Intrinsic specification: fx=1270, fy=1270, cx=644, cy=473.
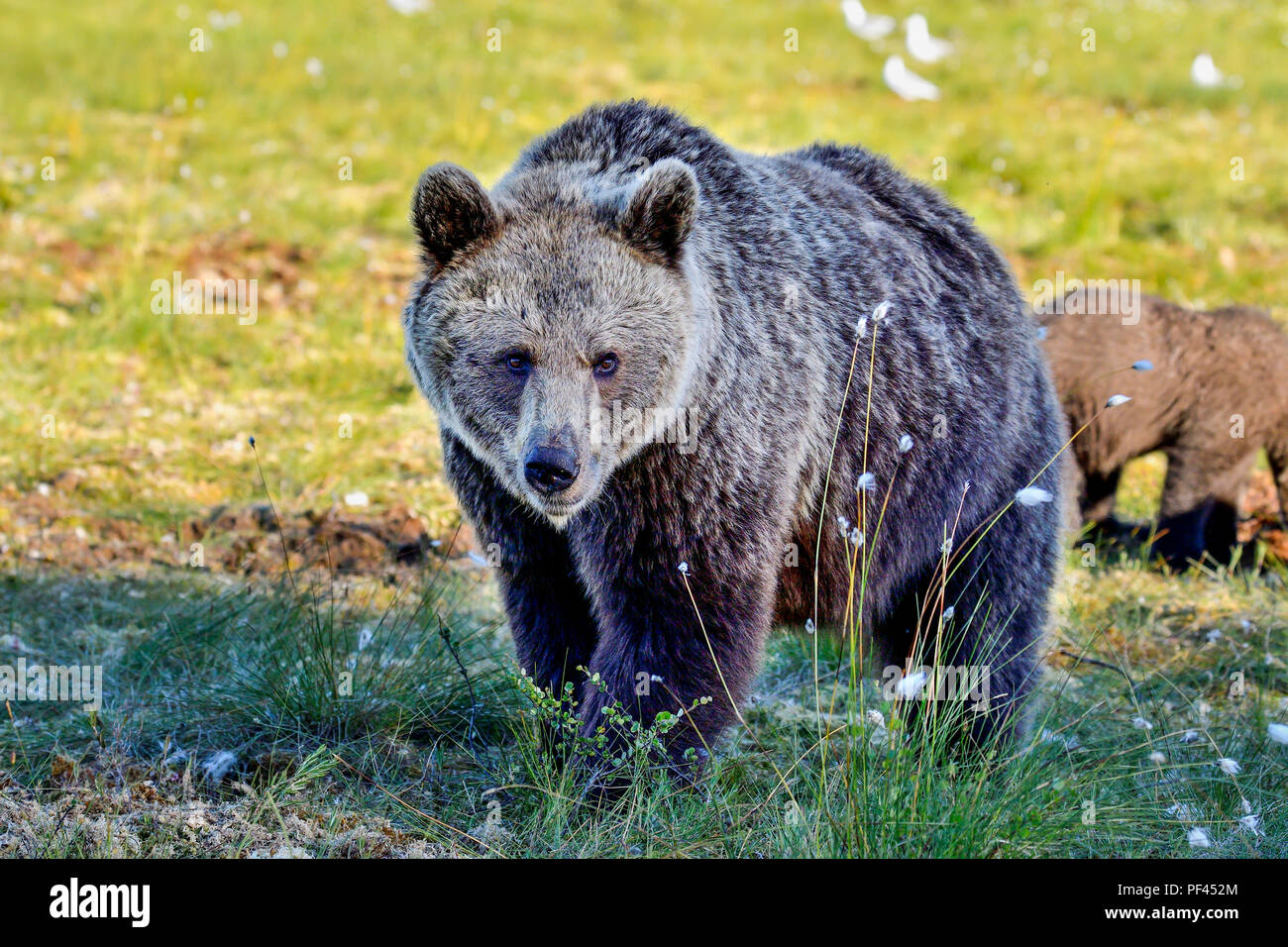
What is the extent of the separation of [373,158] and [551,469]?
10498mm

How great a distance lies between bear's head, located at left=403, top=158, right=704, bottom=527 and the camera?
3984mm

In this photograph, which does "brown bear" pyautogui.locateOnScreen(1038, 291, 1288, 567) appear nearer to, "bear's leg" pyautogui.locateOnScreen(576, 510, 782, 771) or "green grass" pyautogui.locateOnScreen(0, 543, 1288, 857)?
"green grass" pyautogui.locateOnScreen(0, 543, 1288, 857)

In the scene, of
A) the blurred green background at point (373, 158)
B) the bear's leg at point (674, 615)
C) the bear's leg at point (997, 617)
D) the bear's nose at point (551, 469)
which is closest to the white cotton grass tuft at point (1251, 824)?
the bear's leg at point (997, 617)

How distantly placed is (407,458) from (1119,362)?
475 centimetres

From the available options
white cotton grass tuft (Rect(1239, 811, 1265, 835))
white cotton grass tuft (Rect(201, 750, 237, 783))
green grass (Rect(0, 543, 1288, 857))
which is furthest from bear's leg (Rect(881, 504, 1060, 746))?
white cotton grass tuft (Rect(201, 750, 237, 783))

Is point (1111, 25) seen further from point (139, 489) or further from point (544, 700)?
point (544, 700)

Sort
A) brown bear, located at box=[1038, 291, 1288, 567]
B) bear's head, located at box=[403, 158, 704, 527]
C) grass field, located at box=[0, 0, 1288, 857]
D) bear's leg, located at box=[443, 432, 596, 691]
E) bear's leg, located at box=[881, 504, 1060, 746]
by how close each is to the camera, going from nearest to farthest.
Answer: bear's head, located at box=[403, 158, 704, 527] → grass field, located at box=[0, 0, 1288, 857] → bear's leg, located at box=[443, 432, 596, 691] → bear's leg, located at box=[881, 504, 1060, 746] → brown bear, located at box=[1038, 291, 1288, 567]

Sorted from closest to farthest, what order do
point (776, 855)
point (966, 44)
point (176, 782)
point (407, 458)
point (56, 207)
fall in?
1. point (776, 855)
2. point (176, 782)
3. point (407, 458)
4. point (56, 207)
5. point (966, 44)

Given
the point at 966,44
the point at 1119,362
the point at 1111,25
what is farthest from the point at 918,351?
the point at 1111,25

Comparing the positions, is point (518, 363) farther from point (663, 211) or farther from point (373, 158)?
point (373, 158)

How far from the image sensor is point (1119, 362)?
843 cm

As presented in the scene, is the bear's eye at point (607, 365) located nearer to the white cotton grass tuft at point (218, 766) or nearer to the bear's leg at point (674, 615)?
the bear's leg at point (674, 615)

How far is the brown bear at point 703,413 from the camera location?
4.05 meters

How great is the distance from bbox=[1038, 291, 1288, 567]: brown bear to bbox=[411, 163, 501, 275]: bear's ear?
17.5 ft
